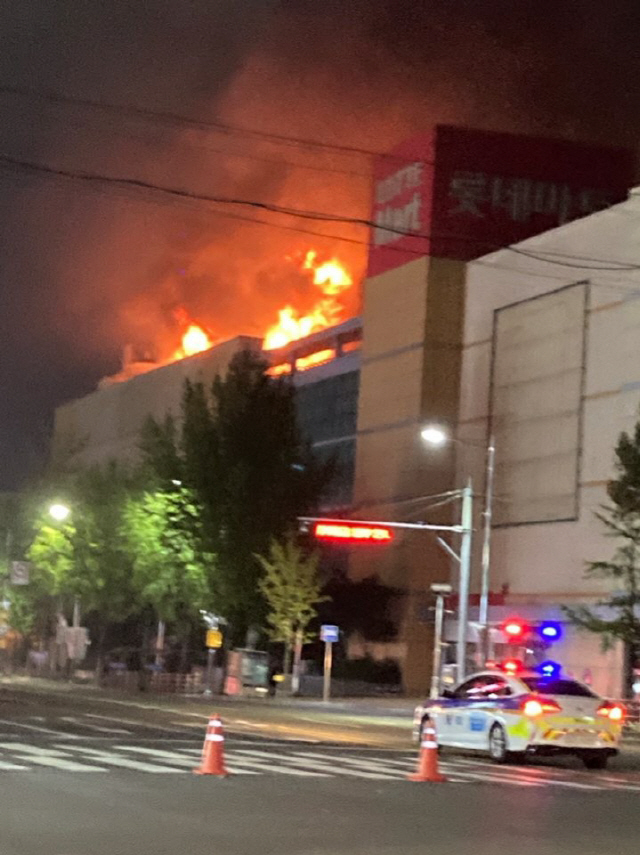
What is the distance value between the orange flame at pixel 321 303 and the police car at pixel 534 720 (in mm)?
70513

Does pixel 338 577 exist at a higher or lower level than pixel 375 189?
lower

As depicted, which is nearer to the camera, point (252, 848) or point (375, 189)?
point (252, 848)

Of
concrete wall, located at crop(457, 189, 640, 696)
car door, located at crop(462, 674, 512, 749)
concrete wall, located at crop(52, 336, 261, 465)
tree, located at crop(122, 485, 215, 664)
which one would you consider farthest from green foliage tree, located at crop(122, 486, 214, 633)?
car door, located at crop(462, 674, 512, 749)

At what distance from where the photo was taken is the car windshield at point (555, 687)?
2036 cm

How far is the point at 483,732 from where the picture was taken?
68.1ft

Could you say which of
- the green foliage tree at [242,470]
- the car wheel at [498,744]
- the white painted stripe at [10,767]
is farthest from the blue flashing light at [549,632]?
the white painted stripe at [10,767]

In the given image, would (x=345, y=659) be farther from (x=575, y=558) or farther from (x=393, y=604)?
(x=575, y=558)

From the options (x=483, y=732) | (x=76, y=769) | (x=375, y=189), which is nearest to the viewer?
(x=76, y=769)

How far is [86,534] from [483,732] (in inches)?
1595

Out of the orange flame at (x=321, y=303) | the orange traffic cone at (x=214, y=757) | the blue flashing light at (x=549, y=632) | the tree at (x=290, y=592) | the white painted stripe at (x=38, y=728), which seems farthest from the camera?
the orange flame at (x=321, y=303)

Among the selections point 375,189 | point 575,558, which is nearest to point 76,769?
point 575,558

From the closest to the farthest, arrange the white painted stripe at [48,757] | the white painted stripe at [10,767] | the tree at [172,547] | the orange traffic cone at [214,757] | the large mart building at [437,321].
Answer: the white painted stripe at [10,767], the orange traffic cone at [214,757], the white painted stripe at [48,757], the tree at [172,547], the large mart building at [437,321]

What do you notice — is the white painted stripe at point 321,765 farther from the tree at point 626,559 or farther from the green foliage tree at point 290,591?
the green foliage tree at point 290,591

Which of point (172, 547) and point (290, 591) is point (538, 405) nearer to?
point (290, 591)
